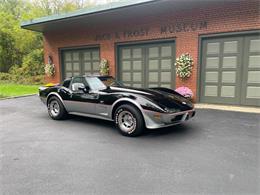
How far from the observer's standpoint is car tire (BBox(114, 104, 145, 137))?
4.17 meters

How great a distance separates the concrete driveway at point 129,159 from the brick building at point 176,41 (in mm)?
2738

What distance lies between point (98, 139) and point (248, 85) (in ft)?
19.2

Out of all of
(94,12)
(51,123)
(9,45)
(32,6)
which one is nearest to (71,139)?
(51,123)

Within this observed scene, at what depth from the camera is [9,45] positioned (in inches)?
825

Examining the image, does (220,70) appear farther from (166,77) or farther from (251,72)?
(166,77)

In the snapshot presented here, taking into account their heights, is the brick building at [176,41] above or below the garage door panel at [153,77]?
above

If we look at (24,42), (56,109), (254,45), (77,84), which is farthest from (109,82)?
(24,42)

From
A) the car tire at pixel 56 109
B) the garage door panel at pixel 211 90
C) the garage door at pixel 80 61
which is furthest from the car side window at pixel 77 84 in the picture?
the garage door at pixel 80 61

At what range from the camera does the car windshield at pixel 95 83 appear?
5086 mm

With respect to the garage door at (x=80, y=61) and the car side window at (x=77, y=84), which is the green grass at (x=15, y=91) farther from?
the car side window at (x=77, y=84)

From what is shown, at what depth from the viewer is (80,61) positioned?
1123 cm

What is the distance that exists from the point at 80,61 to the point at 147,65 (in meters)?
4.13

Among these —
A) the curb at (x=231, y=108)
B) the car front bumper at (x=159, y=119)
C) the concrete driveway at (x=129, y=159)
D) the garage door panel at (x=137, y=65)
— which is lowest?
the concrete driveway at (x=129, y=159)

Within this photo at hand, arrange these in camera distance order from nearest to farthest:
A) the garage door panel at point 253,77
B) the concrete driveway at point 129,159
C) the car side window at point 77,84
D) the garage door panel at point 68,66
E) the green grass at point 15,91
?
the concrete driveway at point 129,159, the car side window at point 77,84, the garage door panel at point 253,77, the green grass at point 15,91, the garage door panel at point 68,66
